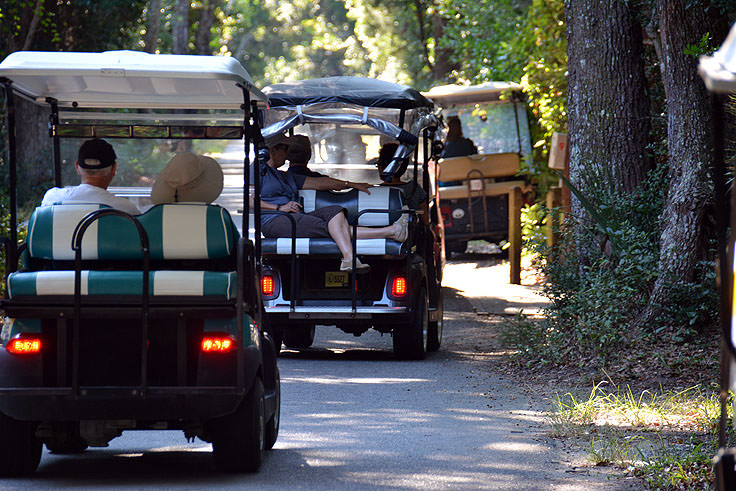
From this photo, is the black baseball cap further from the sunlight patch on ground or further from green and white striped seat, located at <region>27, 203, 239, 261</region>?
the sunlight patch on ground

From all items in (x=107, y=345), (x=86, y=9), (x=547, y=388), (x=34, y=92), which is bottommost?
(x=547, y=388)

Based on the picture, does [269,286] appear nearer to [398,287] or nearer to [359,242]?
[359,242]

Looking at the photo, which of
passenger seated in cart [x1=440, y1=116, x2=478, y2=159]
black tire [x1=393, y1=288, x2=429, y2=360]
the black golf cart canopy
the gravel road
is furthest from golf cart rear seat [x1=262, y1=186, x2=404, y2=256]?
passenger seated in cart [x1=440, y1=116, x2=478, y2=159]

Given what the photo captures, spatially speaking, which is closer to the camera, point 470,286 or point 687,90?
point 687,90

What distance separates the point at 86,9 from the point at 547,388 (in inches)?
725

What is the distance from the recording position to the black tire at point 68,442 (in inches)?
251

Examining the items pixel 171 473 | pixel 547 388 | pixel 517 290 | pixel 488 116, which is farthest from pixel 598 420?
pixel 488 116

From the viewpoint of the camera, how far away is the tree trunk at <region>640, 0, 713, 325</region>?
10102mm

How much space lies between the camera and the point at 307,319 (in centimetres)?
1144

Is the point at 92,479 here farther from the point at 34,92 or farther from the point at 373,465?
the point at 34,92

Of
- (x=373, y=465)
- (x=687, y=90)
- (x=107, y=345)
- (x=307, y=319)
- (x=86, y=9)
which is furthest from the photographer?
(x=86, y=9)

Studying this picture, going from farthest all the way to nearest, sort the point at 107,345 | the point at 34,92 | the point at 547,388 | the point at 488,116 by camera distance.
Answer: the point at 488,116 < the point at 547,388 < the point at 34,92 < the point at 107,345

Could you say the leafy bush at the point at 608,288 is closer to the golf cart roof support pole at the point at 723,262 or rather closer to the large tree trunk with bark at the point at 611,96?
the large tree trunk with bark at the point at 611,96

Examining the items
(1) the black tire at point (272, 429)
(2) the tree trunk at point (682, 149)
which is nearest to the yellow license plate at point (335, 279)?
(2) the tree trunk at point (682, 149)
